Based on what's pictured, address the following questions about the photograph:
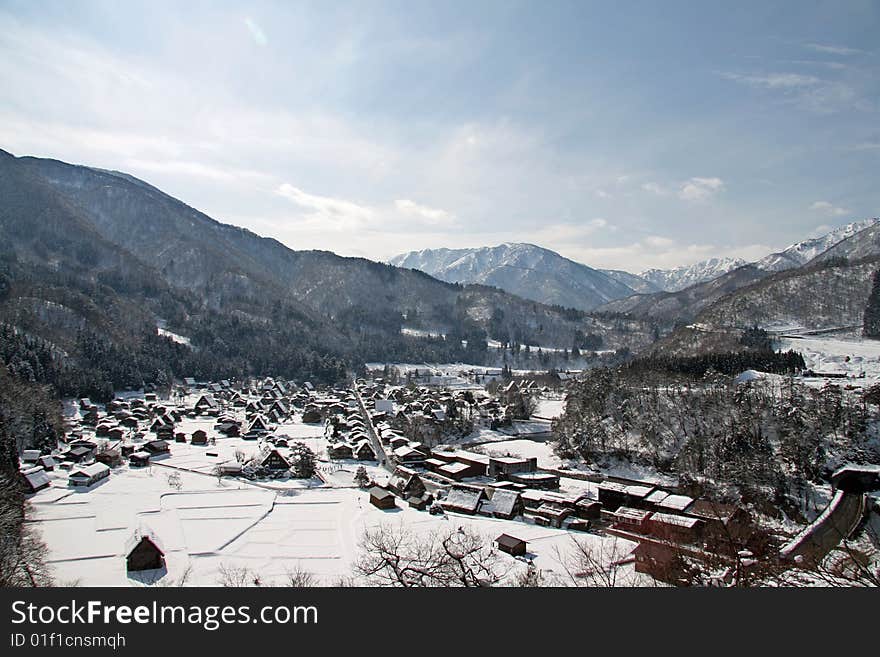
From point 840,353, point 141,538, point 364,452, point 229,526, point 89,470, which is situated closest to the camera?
point 141,538

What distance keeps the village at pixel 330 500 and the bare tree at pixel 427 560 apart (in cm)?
123

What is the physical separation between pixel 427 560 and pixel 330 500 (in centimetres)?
2052

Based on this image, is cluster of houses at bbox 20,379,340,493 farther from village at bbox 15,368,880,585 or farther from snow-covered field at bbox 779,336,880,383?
snow-covered field at bbox 779,336,880,383

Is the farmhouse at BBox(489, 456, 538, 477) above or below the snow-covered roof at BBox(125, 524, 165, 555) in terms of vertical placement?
below

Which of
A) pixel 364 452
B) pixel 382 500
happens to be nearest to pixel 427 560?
pixel 382 500

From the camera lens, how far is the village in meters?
18.6

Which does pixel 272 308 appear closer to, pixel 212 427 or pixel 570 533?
pixel 212 427

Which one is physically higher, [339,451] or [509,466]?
[509,466]

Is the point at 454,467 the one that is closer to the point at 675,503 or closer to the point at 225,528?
the point at 675,503

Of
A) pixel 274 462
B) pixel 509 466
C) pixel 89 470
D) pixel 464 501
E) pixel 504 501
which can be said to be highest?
pixel 504 501

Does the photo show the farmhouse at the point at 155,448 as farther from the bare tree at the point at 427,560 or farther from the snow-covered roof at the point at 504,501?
the snow-covered roof at the point at 504,501

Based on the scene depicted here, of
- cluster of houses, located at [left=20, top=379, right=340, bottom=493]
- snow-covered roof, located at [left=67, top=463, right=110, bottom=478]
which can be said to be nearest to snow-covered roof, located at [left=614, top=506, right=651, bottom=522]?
cluster of houses, located at [left=20, top=379, right=340, bottom=493]

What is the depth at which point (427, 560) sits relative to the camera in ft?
37.9

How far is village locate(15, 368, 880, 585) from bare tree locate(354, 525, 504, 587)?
1226 mm
